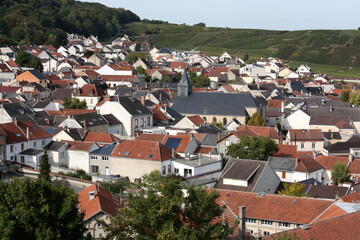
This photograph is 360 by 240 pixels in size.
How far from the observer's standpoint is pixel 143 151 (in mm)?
41188

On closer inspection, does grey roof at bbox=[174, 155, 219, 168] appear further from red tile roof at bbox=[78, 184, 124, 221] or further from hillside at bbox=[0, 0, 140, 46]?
hillside at bbox=[0, 0, 140, 46]

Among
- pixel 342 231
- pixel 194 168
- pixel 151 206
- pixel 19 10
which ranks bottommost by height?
pixel 194 168

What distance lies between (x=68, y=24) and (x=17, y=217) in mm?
150202

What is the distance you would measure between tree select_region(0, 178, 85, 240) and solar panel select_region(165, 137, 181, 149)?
25.0 metres

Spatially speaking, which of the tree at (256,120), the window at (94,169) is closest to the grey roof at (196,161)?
the window at (94,169)

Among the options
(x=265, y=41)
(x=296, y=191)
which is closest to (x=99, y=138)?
(x=296, y=191)

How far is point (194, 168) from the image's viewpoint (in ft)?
132

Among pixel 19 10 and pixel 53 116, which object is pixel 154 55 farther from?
pixel 53 116

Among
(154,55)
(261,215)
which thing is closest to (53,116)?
(261,215)

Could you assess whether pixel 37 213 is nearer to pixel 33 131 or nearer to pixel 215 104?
pixel 33 131

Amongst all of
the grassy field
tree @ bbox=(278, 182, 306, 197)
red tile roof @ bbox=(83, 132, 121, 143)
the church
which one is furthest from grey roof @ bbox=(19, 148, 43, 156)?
the grassy field

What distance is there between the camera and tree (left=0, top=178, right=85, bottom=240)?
17938mm

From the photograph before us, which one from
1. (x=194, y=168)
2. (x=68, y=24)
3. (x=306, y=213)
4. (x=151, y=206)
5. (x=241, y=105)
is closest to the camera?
(x=151, y=206)

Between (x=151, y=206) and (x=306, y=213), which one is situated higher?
(x=151, y=206)
